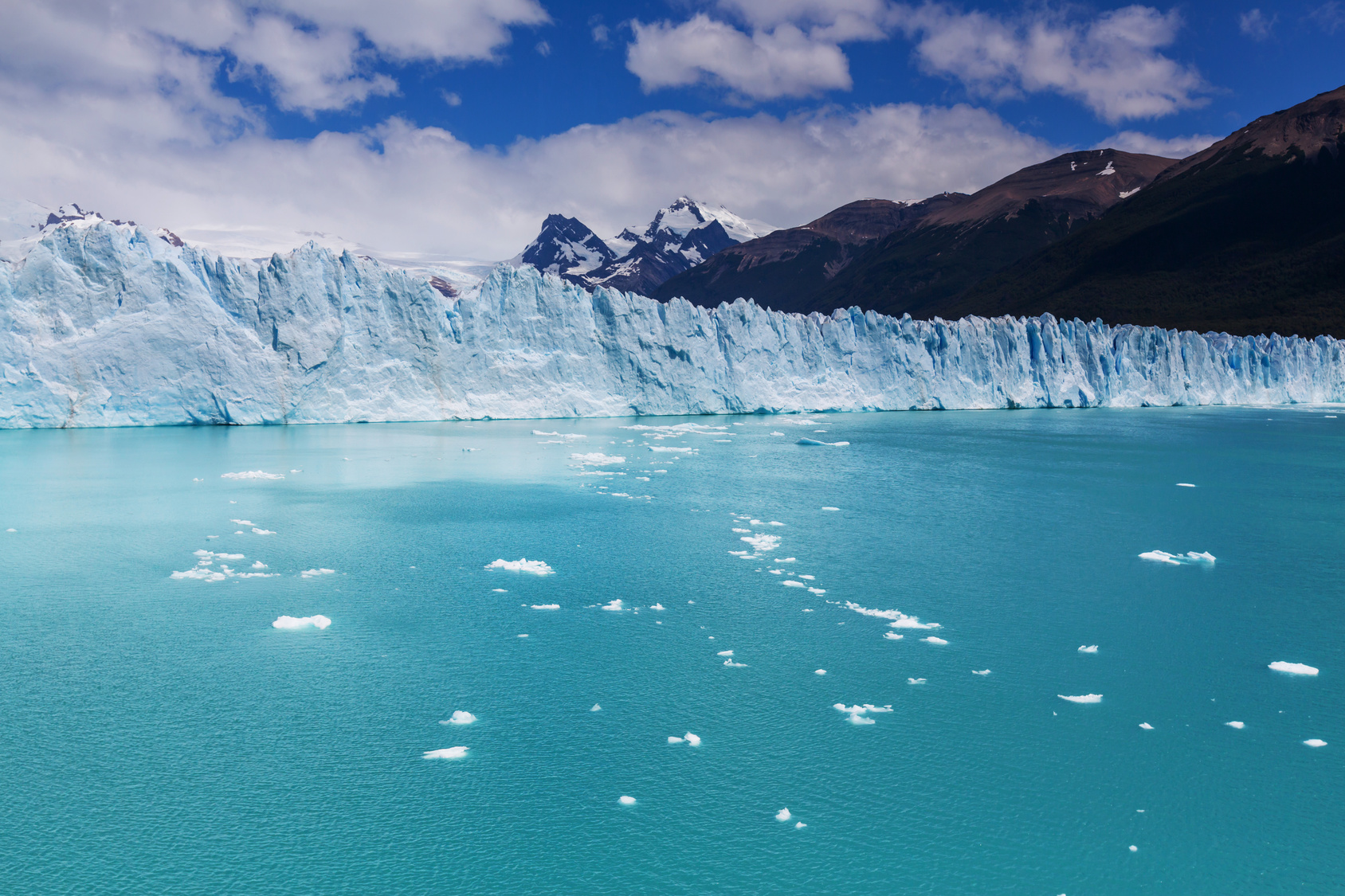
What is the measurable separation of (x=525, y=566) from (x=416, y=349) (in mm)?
19429

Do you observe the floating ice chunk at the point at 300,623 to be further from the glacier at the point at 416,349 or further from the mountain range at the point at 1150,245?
the mountain range at the point at 1150,245

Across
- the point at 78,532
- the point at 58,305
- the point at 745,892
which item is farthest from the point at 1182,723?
the point at 58,305

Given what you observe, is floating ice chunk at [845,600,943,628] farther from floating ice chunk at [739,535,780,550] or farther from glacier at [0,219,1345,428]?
glacier at [0,219,1345,428]

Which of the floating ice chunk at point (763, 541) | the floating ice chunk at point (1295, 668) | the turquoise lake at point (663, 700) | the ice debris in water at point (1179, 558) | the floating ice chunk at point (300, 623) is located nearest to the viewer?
the turquoise lake at point (663, 700)

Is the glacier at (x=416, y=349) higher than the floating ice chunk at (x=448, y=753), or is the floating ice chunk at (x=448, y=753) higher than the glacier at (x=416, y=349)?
the glacier at (x=416, y=349)

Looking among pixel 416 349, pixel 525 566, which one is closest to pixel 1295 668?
pixel 525 566

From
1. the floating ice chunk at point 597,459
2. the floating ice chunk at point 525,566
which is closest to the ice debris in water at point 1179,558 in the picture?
the floating ice chunk at point 525,566

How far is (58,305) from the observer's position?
22.4m

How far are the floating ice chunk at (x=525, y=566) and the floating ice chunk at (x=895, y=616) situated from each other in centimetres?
324

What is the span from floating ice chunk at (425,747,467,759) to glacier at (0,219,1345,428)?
22.5 metres

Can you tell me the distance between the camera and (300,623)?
6.89 m

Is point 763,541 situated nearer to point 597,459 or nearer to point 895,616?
point 895,616

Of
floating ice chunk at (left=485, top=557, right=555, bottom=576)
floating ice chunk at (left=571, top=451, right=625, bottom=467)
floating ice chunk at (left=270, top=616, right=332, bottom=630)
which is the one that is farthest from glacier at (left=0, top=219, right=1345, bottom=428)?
floating ice chunk at (left=270, top=616, right=332, bottom=630)

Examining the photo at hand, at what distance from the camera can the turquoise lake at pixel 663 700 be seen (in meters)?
3.83
